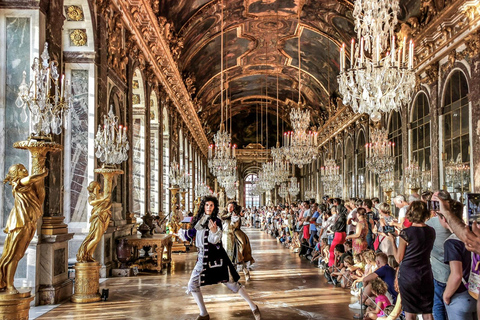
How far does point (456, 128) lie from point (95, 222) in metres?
9.36

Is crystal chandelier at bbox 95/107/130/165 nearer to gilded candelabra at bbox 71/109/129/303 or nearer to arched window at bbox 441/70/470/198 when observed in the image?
gilded candelabra at bbox 71/109/129/303

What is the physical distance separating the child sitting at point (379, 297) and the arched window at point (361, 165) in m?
16.4

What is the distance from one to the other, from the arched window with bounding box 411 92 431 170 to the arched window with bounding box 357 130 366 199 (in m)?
6.55

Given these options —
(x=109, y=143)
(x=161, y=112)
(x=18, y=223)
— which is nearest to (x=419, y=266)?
(x=18, y=223)

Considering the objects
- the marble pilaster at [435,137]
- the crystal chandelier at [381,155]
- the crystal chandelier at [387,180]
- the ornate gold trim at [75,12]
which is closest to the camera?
the ornate gold trim at [75,12]

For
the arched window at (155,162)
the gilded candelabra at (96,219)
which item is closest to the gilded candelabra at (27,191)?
the gilded candelabra at (96,219)

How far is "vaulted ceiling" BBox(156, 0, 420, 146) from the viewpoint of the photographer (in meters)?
18.5

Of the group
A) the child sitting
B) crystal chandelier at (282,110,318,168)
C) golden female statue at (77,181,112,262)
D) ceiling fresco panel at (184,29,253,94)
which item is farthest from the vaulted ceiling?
the child sitting

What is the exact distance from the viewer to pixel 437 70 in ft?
45.4

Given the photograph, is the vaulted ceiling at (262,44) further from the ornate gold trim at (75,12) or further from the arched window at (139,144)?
the ornate gold trim at (75,12)

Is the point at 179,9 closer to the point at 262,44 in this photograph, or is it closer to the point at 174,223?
the point at 174,223

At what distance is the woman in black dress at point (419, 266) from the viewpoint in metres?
4.48

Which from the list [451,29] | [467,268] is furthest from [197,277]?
[451,29]

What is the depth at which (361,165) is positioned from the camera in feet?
74.8
